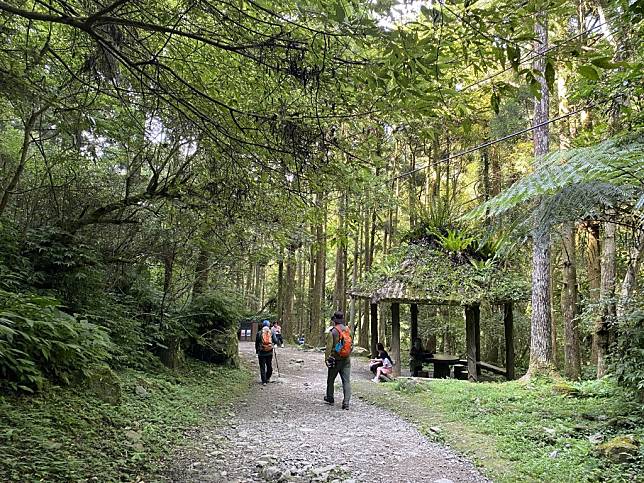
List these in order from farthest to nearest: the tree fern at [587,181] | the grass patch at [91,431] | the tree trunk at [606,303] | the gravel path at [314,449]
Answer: the tree trunk at [606,303]
the tree fern at [587,181]
the gravel path at [314,449]
the grass patch at [91,431]

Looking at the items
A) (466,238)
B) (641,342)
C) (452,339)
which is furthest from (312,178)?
(452,339)

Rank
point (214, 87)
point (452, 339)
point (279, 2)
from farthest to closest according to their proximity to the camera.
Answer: point (452, 339), point (214, 87), point (279, 2)

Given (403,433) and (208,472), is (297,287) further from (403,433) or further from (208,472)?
(208,472)

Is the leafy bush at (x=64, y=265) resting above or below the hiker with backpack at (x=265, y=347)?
above

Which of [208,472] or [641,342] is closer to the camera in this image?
[208,472]

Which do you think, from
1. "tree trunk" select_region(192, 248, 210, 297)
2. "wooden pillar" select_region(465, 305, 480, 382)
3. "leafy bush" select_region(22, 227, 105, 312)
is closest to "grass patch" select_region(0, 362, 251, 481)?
"leafy bush" select_region(22, 227, 105, 312)

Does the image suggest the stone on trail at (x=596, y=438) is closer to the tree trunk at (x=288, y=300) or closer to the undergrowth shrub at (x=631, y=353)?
the undergrowth shrub at (x=631, y=353)

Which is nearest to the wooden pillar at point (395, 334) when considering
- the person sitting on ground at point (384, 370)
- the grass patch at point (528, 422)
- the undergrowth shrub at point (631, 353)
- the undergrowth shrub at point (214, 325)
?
the person sitting on ground at point (384, 370)

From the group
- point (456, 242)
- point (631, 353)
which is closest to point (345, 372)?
point (631, 353)

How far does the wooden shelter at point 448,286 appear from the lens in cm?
1294

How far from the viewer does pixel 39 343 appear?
4.86 m

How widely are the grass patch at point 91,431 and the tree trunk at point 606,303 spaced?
22.7ft

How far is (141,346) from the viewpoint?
8.88 metres

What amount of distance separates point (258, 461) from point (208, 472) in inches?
25.7
